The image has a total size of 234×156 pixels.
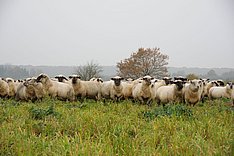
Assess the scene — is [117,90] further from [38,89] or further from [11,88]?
[11,88]

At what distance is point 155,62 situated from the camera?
62.2 metres

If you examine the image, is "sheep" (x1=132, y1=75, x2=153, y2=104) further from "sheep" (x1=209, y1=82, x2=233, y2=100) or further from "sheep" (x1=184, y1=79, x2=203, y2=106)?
"sheep" (x1=209, y1=82, x2=233, y2=100)

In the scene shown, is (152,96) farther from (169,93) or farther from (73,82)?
(73,82)

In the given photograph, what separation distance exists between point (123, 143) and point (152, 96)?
1039cm

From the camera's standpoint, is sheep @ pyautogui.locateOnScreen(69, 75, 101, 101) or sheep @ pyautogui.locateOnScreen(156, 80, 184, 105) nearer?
sheep @ pyautogui.locateOnScreen(156, 80, 184, 105)

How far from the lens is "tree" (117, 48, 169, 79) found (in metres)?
59.4

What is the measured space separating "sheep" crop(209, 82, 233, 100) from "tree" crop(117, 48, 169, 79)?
123 ft

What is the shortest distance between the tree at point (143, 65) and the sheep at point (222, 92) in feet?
123

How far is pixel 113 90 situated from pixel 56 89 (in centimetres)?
291

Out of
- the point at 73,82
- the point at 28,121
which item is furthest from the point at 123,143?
the point at 73,82

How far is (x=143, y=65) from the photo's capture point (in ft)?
204

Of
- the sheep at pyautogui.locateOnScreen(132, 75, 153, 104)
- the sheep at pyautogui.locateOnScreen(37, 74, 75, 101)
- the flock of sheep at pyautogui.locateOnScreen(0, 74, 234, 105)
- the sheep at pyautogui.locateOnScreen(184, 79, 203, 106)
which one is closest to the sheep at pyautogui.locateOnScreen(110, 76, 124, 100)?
the flock of sheep at pyautogui.locateOnScreen(0, 74, 234, 105)

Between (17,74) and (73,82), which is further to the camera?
(17,74)

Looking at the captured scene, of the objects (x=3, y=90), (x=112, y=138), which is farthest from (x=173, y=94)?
(x=3, y=90)
